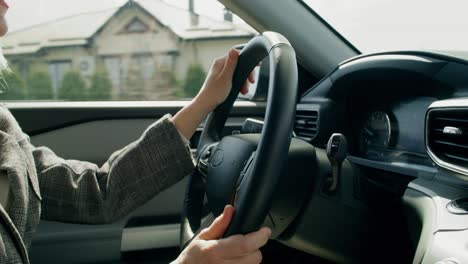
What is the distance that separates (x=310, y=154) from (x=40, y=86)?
1187mm

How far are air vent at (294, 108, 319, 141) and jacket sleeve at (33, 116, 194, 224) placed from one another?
403mm

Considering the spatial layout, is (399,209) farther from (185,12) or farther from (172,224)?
(185,12)

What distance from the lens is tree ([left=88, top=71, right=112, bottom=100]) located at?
182cm

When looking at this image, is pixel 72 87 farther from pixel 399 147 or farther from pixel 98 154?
pixel 399 147

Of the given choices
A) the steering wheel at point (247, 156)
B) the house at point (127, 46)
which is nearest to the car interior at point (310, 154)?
the steering wheel at point (247, 156)

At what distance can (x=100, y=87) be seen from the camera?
1.82m

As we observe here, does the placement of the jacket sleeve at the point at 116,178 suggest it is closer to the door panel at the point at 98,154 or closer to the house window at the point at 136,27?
the door panel at the point at 98,154

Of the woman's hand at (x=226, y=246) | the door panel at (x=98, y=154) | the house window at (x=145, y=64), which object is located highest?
the house window at (x=145, y=64)

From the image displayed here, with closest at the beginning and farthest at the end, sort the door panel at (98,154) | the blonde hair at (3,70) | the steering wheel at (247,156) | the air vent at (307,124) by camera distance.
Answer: the steering wheel at (247,156), the blonde hair at (3,70), the air vent at (307,124), the door panel at (98,154)

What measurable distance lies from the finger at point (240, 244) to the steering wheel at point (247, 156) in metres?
0.01

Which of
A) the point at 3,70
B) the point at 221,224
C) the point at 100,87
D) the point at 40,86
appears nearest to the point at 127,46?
the point at 100,87

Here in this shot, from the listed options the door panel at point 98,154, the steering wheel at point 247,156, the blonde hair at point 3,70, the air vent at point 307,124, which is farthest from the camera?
the door panel at point 98,154

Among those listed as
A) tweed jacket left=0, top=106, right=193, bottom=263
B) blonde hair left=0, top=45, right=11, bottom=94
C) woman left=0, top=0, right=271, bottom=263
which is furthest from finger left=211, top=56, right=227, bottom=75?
blonde hair left=0, top=45, right=11, bottom=94

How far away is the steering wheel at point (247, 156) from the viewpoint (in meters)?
0.73
